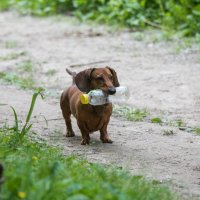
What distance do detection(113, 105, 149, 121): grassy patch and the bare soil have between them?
0.45 feet

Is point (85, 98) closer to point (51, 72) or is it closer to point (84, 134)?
point (84, 134)

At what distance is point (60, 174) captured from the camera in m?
4.80

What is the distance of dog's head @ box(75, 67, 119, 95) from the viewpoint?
699cm

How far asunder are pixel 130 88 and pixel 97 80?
11.3 feet

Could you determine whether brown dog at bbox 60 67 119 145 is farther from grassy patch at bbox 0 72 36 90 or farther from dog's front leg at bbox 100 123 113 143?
grassy patch at bbox 0 72 36 90

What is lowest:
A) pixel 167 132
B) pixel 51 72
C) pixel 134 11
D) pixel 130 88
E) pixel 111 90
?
pixel 167 132

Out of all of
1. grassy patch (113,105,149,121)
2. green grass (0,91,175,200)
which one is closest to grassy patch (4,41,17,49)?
grassy patch (113,105,149,121)

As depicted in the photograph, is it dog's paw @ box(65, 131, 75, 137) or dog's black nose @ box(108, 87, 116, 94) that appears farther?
dog's paw @ box(65, 131, 75, 137)

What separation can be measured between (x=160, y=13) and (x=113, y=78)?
8.30 metres

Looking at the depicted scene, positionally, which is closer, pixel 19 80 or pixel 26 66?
pixel 19 80

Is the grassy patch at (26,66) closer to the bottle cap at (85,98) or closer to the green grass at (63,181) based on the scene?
the bottle cap at (85,98)

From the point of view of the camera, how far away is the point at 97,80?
23.3ft

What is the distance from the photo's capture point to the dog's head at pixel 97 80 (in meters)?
6.99

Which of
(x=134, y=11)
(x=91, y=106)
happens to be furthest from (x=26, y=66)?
(x=91, y=106)
